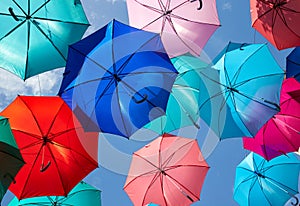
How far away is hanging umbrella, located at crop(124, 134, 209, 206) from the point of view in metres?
10.2

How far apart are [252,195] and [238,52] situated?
4697 mm

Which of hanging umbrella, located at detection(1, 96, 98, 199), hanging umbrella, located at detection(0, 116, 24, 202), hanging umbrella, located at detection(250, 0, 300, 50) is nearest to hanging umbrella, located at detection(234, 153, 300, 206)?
hanging umbrella, located at detection(250, 0, 300, 50)

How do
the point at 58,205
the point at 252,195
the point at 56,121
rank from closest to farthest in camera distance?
the point at 56,121 → the point at 58,205 → the point at 252,195

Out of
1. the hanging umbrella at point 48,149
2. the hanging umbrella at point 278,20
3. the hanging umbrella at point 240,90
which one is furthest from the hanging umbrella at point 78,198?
the hanging umbrella at point 278,20

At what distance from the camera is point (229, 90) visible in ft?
31.0

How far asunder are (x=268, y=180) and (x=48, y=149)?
6.76 m

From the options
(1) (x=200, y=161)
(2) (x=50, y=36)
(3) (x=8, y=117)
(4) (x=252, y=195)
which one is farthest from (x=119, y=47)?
(4) (x=252, y=195)

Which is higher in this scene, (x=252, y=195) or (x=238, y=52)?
(x=238, y=52)

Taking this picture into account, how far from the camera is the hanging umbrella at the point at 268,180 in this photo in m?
10.7

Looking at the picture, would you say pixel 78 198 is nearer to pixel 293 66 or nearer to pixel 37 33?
pixel 37 33

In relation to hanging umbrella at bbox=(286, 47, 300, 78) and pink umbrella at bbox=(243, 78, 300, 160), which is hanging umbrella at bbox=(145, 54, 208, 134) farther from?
hanging umbrella at bbox=(286, 47, 300, 78)

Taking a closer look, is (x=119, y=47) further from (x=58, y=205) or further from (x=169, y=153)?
(x=58, y=205)

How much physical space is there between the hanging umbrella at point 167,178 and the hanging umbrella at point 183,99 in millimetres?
989

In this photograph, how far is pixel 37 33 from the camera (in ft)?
29.8
